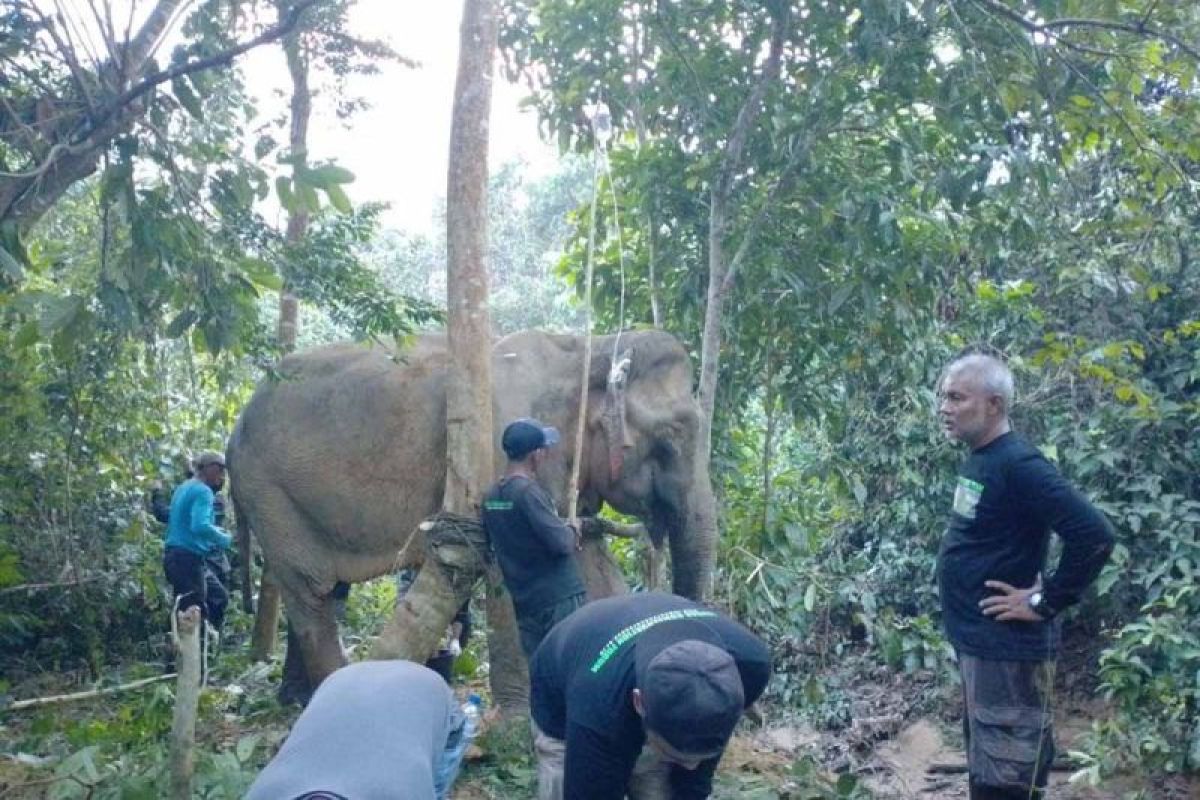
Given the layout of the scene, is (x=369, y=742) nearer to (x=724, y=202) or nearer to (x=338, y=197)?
(x=338, y=197)

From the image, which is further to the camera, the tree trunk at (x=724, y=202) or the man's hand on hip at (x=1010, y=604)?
the tree trunk at (x=724, y=202)

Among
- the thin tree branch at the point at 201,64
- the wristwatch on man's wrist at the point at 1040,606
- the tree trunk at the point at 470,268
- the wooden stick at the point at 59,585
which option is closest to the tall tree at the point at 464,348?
the tree trunk at the point at 470,268

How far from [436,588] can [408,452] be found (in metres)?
1.47

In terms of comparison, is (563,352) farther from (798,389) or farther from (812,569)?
Answer: (812,569)

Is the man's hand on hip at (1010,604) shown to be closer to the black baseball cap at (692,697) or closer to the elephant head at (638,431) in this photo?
the black baseball cap at (692,697)

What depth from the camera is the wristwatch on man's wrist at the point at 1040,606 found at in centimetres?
467

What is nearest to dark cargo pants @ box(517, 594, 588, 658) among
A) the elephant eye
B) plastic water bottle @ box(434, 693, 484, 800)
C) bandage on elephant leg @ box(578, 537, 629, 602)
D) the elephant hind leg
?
bandage on elephant leg @ box(578, 537, 629, 602)

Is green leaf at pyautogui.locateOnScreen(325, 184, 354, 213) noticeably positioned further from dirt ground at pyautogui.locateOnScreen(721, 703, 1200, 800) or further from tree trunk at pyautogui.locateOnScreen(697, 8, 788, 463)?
dirt ground at pyautogui.locateOnScreen(721, 703, 1200, 800)

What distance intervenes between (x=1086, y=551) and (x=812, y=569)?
3274mm

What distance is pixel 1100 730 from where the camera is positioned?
7.39 meters

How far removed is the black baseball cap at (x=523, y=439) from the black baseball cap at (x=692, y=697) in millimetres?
2851

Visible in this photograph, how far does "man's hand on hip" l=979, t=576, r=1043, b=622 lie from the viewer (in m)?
4.70

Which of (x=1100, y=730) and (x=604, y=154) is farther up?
(x=604, y=154)

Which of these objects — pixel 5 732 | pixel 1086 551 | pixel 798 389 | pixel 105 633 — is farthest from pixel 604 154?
pixel 105 633
